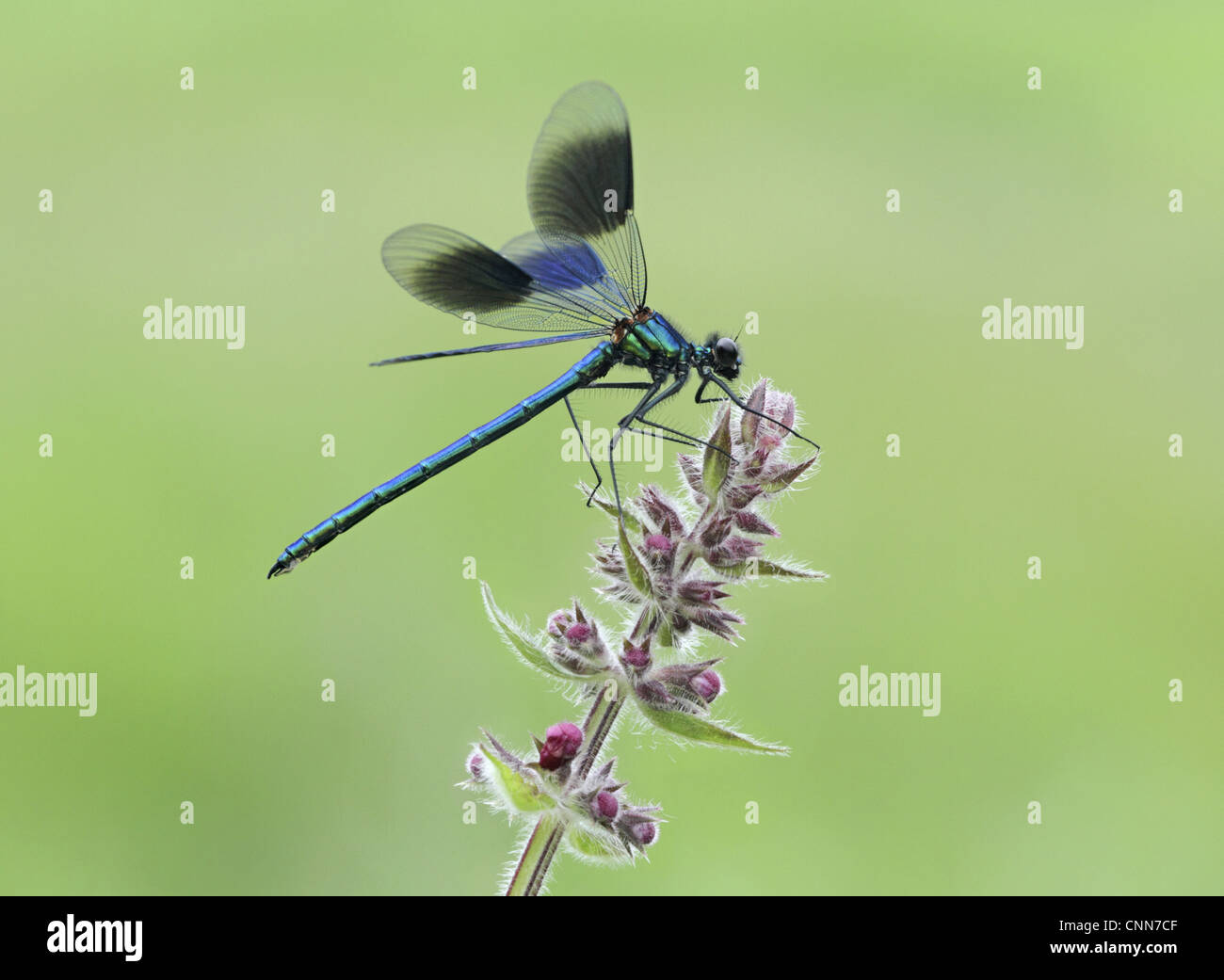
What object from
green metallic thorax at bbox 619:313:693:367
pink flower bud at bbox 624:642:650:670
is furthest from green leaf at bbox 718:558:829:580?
green metallic thorax at bbox 619:313:693:367

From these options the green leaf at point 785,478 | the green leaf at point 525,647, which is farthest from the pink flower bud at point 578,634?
the green leaf at point 785,478

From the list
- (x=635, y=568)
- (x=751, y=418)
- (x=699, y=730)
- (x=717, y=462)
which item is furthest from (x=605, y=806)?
(x=751, y=418)

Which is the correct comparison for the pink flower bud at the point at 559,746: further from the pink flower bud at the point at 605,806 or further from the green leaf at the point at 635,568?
the green leaf at the point at 635,568

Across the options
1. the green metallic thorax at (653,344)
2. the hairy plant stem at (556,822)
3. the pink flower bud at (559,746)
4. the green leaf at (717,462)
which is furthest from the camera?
the green metallic thorax at (653,344)

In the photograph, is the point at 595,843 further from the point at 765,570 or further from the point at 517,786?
the point at 765,570

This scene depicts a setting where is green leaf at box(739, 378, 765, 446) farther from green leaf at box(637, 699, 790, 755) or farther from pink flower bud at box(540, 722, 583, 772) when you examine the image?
pink flower bud at box(540, 722, 583, 772)

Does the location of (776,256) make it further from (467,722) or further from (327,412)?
(467,722)
